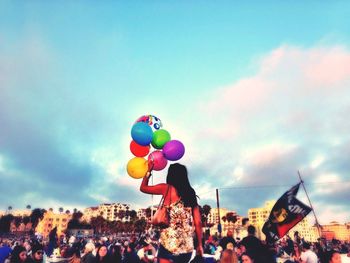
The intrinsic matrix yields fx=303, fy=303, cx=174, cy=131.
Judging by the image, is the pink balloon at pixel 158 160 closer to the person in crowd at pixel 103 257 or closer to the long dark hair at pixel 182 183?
the long dark hair at pixel 182 183

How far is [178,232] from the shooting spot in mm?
3418

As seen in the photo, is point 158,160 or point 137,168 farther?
point 158,160

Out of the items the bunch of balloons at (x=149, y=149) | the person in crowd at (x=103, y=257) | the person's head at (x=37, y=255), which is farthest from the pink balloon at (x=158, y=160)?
the person's head at (x=37, y=255)

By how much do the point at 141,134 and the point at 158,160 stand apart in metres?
0.77

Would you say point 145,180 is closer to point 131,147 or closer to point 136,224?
point 131,147

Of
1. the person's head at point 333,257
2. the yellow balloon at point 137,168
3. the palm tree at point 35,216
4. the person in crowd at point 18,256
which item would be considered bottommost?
the person's head at point 333,257

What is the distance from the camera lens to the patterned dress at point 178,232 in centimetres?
336

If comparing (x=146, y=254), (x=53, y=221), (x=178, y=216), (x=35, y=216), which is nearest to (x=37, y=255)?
(x=146, y=254)

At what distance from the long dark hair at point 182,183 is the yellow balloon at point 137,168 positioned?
2.99m

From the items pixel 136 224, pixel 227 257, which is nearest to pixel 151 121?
pixel 227 257

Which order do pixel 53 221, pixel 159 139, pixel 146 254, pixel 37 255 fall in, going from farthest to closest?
pixel 53 221, pixel 146 254, pixel 37 255, pixel 159 139

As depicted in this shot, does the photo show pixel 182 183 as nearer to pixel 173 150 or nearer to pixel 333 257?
pixel 173 150

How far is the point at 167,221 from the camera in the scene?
11.3 ft

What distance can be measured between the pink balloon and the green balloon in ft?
0.90
